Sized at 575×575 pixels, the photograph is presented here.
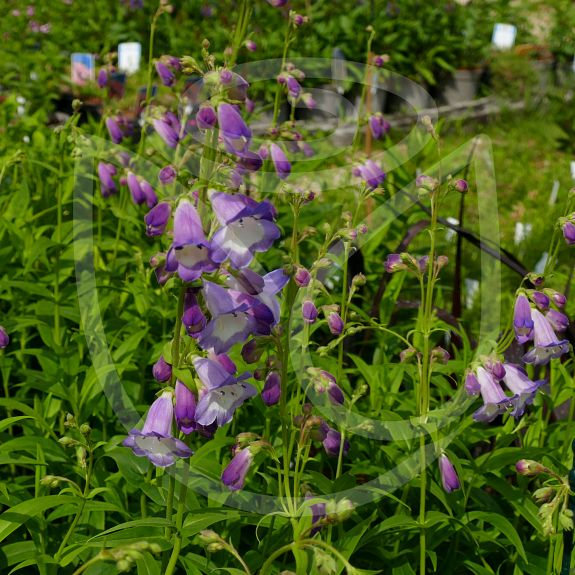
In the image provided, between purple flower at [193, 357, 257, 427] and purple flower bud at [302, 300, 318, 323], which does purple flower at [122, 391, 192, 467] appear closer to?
purple flower at [193, 357, 257, 427]

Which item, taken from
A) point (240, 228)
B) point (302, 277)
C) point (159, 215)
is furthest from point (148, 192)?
point (240, 228)

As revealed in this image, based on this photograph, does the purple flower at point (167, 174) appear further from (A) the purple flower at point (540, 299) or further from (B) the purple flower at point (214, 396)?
(A) the purple flower at point (540, 299)

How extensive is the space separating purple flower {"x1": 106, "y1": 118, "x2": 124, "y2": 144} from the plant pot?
693 centimetres

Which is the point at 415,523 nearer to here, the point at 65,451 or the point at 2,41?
the point at 65,451

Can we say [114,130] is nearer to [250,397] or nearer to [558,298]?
[250,397]

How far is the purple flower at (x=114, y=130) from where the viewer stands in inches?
160

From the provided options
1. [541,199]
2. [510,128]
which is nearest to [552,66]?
[510,128]

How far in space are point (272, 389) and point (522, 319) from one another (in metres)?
0.66

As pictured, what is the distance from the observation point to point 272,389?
222 cm

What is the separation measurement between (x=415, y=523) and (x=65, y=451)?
1193 millimetres

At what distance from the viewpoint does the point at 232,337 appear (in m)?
1.97

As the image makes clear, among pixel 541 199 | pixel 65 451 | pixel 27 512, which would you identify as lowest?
pixel 541 199

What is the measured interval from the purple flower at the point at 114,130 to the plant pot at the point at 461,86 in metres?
6.93

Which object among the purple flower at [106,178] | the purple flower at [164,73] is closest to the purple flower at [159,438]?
the purple flower at [106,178]
